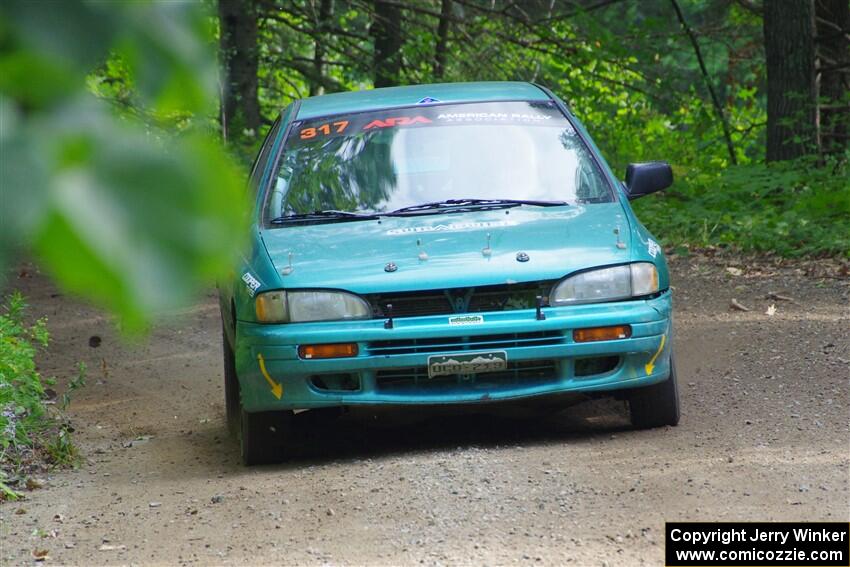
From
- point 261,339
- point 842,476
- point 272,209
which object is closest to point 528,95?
point 272,209

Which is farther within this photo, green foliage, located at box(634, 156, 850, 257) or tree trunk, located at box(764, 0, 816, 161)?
tree trunk, located at box(764, 0, 816, 161)

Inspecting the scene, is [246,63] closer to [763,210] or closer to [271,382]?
[763,210]

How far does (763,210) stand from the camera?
39.3ft

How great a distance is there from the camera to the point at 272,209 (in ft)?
19.4

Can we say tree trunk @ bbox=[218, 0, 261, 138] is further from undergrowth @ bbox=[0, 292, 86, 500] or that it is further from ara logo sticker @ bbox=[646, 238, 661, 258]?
ara logo sticker @ bbox=[646, 238, 661, 258]

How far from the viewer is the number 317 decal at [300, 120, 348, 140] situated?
21.2 ft

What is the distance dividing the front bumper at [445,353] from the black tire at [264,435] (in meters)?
0.15

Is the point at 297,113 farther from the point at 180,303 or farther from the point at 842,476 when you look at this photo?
the point at 180,303

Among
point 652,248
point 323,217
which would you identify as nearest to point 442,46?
point 323,217

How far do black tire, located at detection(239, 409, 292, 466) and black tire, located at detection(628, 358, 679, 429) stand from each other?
161 cm

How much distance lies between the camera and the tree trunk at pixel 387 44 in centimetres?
1644

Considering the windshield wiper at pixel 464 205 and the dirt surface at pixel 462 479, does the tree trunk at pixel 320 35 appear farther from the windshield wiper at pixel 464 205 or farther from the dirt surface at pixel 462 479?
the windshield wiper at pixel 464 205

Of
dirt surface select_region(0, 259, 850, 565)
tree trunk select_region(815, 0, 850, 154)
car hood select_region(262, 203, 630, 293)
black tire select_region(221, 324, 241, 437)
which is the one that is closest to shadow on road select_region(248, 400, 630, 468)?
dirt surface select_region(0, 259, 850, 565)

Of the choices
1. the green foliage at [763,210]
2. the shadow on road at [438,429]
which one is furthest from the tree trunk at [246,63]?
the shadow on road at [438,429]
